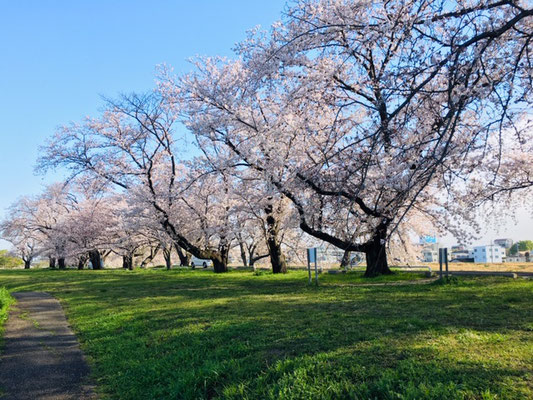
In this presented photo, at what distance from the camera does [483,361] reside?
401 cm

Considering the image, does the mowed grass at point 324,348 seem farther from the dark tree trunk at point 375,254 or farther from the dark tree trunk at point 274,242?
the dark tree trunk at point 274,242

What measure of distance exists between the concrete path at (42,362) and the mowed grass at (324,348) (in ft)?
0.96

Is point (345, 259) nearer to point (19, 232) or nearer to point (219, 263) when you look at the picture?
point (219, 263)

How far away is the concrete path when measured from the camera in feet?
16.2

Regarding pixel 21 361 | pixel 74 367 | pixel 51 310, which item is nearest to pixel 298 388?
pixel 74 367

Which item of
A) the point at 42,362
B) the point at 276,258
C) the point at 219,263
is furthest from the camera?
the point at 219,263

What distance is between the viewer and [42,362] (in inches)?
244

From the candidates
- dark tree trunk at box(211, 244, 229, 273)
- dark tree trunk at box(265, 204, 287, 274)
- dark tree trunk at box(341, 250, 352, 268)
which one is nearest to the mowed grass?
dark tree trunk at box(341, 250, 352, 268)

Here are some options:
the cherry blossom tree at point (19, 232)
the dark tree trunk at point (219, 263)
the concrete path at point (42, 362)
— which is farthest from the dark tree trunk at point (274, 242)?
the cherry blossom tree at point (19, 232)

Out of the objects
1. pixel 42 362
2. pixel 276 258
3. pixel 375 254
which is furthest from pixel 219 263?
pixel 42 362

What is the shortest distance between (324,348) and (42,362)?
14.3ft

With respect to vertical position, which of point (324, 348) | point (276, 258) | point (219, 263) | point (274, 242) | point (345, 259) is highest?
point (274, 242)

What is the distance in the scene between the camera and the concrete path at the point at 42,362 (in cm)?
495

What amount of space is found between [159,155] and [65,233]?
1913 cm
